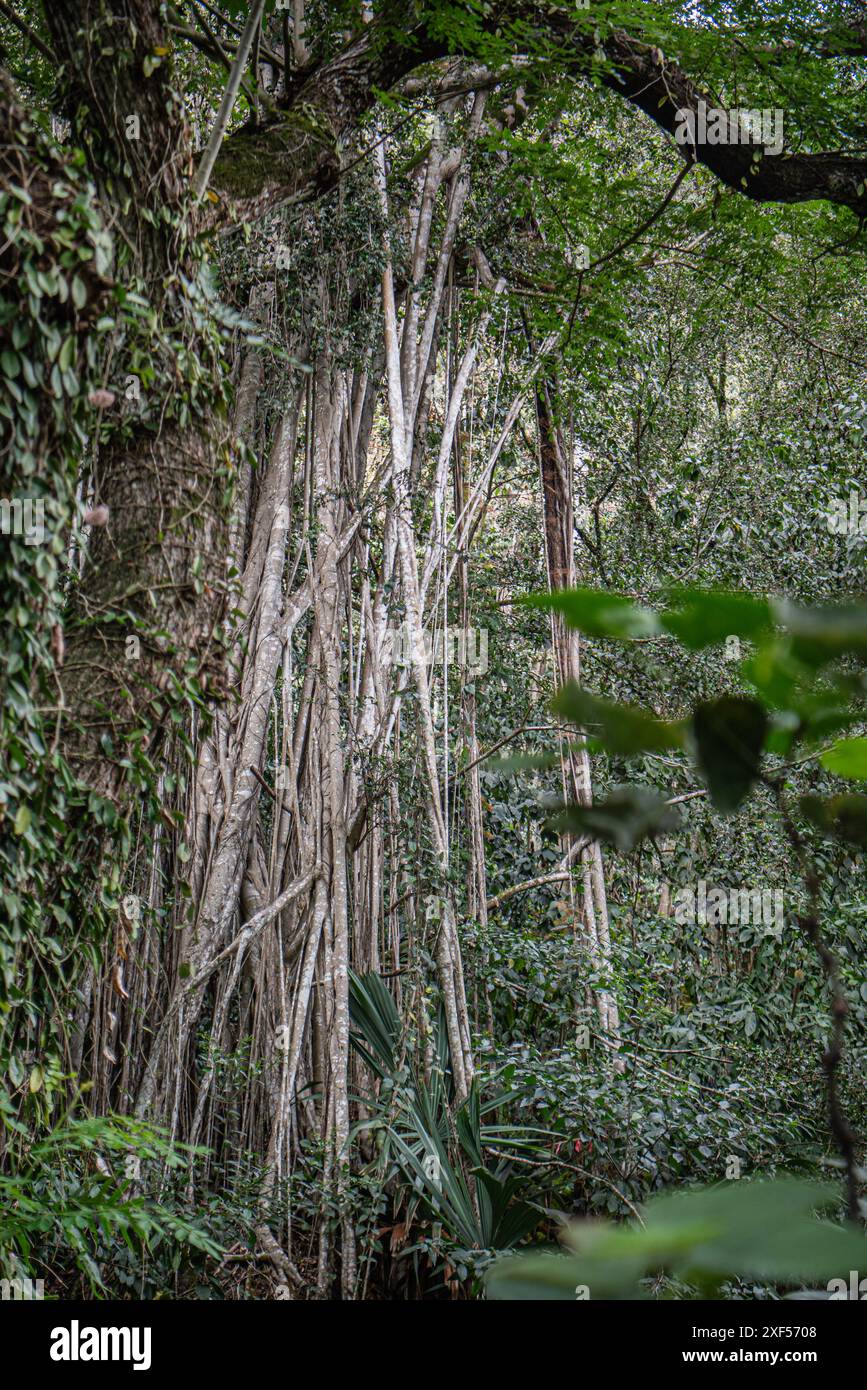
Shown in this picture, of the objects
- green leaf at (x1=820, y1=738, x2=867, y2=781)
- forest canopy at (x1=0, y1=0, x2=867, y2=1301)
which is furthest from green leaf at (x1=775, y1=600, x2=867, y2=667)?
green leaf at (x1=820, y1=738, x2=867, y2=781)

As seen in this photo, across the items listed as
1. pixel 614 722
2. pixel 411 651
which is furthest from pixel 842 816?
pixel 411 651

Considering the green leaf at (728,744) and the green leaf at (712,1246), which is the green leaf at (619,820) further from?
the green leaf at (712,1246)

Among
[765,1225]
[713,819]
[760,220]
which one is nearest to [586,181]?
[760,220]

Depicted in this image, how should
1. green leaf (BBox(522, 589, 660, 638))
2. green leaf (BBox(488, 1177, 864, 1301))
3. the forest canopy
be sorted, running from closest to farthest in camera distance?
green leaf (BBox(488, 1177, 864, 1301)) → green leaf (BBox(522, 589, 660, 638)) → the forest canopy

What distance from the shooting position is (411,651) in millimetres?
3979

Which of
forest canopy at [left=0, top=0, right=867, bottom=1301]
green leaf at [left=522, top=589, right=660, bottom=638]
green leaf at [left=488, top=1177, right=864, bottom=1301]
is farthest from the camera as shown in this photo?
forest canopy at [left=0, top=0, right=867, bottom=1301]

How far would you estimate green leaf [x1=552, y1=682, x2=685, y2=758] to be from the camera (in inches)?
17.2

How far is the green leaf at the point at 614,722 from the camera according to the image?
436 mm

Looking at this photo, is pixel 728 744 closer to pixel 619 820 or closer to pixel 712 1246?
pixel 619 820

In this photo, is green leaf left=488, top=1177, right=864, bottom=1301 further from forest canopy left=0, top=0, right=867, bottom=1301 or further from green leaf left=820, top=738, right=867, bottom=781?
green leaf left=820, top=738, right=867, bottom=781

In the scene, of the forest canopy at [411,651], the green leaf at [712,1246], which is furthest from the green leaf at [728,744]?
the green leaf at [712,1246]

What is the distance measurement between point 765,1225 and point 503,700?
5.44 metres

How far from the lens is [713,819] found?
527cm
